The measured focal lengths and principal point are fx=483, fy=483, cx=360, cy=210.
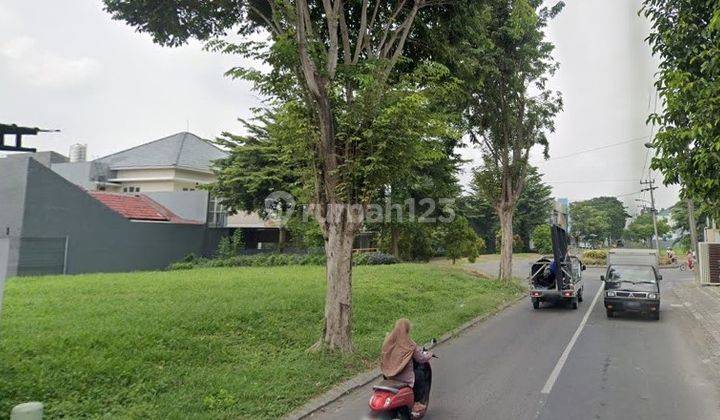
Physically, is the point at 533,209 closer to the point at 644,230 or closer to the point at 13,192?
the point at 644,230

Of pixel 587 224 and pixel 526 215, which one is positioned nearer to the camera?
pixel 526 215

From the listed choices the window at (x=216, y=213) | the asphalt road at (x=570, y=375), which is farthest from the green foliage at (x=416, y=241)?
the asphalt road at (x=570, y=375)

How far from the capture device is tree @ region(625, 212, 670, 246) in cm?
7119

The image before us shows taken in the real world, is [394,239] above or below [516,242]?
below

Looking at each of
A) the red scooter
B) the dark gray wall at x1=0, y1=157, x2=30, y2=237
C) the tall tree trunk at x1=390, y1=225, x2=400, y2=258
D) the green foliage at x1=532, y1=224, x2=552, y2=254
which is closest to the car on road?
the red scooter

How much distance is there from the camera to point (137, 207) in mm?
26844

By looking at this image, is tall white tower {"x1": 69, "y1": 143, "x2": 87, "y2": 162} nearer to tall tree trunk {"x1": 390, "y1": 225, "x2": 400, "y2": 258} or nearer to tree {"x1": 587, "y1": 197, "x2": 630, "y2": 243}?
tall tree trunk {"x1": 390, "y1": 225, "x2": 400, "y2": 258}

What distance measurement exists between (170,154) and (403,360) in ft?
111

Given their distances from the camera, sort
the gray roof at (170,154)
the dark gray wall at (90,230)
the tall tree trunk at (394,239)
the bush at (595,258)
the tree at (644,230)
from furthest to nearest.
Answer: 1. the tree at (644,230)
2. the bush at (595,258)
3. the gray roof at (170,154)
4. the tall tree trunk at (394,239)
5. the dark gray wall at (90,230)

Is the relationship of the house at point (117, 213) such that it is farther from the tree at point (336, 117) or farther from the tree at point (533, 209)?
the tree at point (533, 209)

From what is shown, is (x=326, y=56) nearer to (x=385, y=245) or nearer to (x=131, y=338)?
(x=131, y=338)

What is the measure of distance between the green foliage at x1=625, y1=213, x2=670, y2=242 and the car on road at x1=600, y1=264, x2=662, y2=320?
206 feet

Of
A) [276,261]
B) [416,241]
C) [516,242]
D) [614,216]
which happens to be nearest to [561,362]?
[276,261]

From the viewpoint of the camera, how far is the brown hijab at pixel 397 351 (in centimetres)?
583
